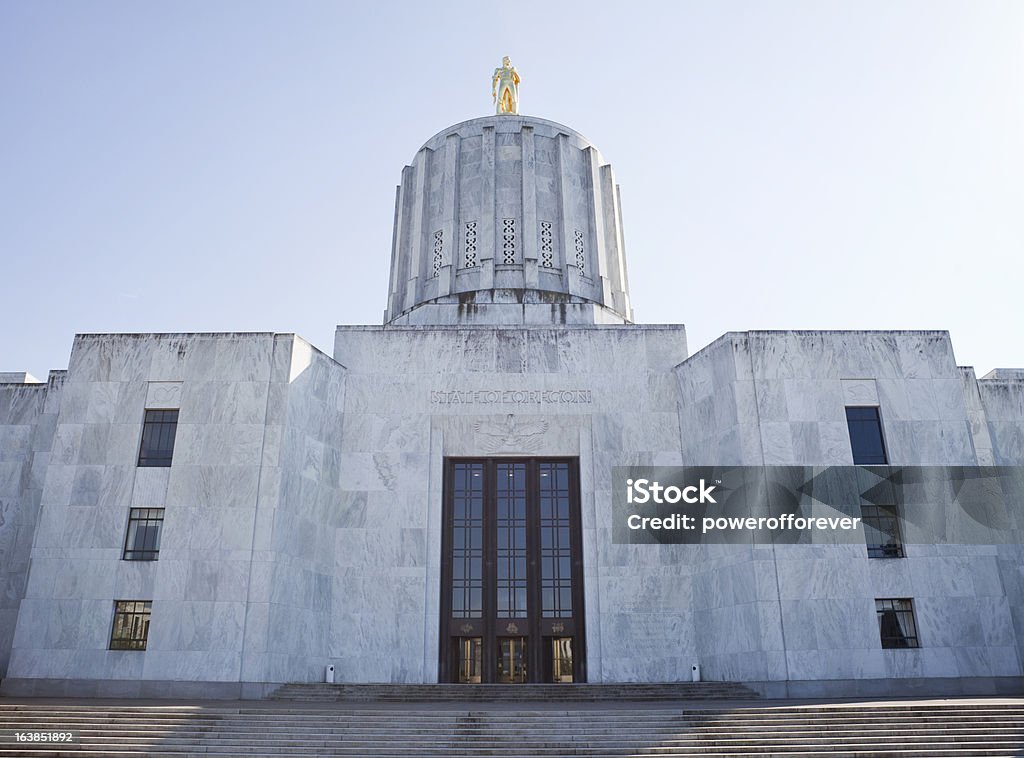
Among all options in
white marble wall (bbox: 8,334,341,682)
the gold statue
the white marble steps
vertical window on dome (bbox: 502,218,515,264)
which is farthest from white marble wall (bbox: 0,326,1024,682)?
the gold statue

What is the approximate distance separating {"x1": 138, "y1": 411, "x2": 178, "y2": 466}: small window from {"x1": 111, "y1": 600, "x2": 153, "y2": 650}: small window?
433cm

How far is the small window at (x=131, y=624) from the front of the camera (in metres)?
23.3

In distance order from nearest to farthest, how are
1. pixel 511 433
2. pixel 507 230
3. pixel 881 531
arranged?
pixel 881 531, pixel 511 433, pixel 507 230

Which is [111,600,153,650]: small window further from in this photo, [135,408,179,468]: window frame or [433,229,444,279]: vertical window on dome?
[433,229,444,279]: vertical window on dome

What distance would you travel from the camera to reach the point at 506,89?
39375mm

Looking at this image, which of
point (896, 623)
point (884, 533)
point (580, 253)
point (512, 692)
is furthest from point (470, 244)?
point (896, 623)

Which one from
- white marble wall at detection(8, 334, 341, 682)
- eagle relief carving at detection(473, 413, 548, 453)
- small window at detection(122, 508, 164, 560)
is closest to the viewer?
white marble wall at detection(8, 334, 341, 682)

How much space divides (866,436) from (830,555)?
431 centimetres

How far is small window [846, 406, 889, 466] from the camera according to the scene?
25.4 meters

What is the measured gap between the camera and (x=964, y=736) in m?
16.3

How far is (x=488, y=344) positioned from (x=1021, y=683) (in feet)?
64.2

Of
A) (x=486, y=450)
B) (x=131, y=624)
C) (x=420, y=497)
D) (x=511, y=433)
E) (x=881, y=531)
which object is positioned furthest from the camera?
(x=511, y=433)

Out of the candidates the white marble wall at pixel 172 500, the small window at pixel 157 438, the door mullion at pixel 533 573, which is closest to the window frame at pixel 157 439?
the small window at pixel 157 438

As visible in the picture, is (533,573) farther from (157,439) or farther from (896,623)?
(157,439)
